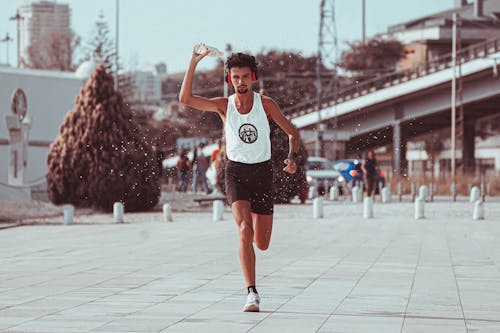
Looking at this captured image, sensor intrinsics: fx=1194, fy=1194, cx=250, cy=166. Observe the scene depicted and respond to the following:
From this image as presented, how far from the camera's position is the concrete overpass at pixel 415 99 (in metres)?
59.0

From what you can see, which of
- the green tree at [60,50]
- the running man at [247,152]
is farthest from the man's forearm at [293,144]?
the green tree at [60,50]

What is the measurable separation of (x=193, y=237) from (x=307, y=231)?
2.58 meters

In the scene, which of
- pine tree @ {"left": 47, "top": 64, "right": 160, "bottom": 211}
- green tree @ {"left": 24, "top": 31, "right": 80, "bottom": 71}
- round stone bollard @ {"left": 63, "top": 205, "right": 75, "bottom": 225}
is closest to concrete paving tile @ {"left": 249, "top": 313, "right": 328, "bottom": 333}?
round stone bollard @ {"left": 63, "top": 205, "right": 75, "bottom": 225}

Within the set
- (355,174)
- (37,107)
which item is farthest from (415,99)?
(37,107)

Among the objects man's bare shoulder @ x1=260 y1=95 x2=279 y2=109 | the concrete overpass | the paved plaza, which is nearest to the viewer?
the paved plaza

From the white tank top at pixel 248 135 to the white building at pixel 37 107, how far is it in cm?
2736

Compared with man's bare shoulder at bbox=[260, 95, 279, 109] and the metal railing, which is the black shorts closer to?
man's bare shoulder at bbox=[260, 95, 279, 109]

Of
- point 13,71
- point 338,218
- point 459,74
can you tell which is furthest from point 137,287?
point 459,74

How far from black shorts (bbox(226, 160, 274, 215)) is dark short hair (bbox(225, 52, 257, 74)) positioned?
75 cm

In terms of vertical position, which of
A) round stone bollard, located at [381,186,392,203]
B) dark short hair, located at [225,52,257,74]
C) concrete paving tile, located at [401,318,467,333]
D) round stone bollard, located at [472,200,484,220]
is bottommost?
concrete paving tile, located at [401,318,467,333]

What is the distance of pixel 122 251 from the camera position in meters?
16.3

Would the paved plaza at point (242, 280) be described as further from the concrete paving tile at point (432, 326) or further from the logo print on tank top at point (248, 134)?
the logo print on tank top at point (248, 134)

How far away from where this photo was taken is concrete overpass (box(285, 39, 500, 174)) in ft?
194

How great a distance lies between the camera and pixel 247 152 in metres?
9.25
